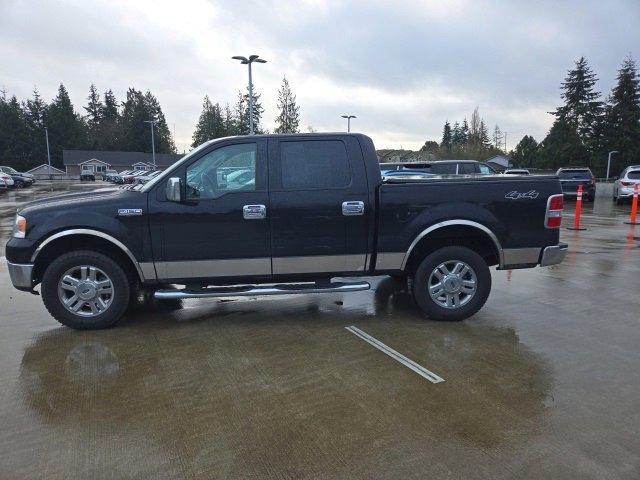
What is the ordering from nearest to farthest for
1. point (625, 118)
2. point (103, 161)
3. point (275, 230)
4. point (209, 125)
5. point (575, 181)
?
point (275, 230), point (575, 181), point (625, 118), point (209, 125), point (103, 161)

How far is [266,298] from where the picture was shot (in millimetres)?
6551

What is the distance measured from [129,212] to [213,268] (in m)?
1.03

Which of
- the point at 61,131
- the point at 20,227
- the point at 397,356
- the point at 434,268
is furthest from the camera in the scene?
the point at 61,131

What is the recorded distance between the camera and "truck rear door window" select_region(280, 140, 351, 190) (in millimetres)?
5344

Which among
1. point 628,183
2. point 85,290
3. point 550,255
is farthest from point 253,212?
point 628,183

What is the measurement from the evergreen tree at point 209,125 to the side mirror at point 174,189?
6796 cm

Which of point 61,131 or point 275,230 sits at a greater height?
point 61,131

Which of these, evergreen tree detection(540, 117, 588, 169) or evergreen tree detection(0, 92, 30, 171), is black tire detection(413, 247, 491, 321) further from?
evergreen tree detection(0, 92, 30, 171)

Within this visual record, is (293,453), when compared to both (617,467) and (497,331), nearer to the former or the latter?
(617,467)

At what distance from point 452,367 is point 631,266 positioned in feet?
19.4

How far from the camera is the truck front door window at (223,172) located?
5223 mm

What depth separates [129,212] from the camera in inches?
202

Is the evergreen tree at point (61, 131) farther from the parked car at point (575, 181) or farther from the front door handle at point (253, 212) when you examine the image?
the front door handle at point (253, 212)

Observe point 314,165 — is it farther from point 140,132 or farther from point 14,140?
point 140,132
